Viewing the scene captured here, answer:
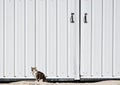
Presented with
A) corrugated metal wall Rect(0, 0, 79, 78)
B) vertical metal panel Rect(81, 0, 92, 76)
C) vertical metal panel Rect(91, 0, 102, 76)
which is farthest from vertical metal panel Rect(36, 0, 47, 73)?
vertical metal panel Rect(91, 0, 102, 76)

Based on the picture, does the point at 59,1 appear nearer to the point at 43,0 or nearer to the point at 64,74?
the point at 43,0

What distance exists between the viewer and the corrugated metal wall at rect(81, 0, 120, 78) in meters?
9.23

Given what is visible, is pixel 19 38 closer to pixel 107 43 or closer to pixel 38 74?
pixel 38 74

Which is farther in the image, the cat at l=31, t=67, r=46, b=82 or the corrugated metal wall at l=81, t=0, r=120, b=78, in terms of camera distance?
the corrugated metal wall at l=81, t=0, r=120, b=78

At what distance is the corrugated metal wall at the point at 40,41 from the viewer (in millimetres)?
9195

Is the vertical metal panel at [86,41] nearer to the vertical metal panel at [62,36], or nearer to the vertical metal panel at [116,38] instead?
the vertical metal panel at [62,36]

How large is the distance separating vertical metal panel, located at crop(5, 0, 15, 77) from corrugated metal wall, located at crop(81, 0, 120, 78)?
141 cm

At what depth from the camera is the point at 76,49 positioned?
9219 mm

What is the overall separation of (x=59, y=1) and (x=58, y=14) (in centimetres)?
26

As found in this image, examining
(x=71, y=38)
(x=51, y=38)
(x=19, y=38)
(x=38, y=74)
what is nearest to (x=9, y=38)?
(x=19, y=38)

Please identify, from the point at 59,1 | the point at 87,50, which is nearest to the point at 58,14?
the point at 59,1

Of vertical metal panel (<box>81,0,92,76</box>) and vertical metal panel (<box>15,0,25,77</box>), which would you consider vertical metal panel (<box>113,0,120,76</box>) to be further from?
vertical metal panel (<box>15,0,25,77</box>)

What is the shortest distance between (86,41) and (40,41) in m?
0.93

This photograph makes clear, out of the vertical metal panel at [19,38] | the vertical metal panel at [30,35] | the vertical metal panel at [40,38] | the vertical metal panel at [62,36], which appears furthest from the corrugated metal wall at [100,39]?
the vertical metal panel at [19,38]
